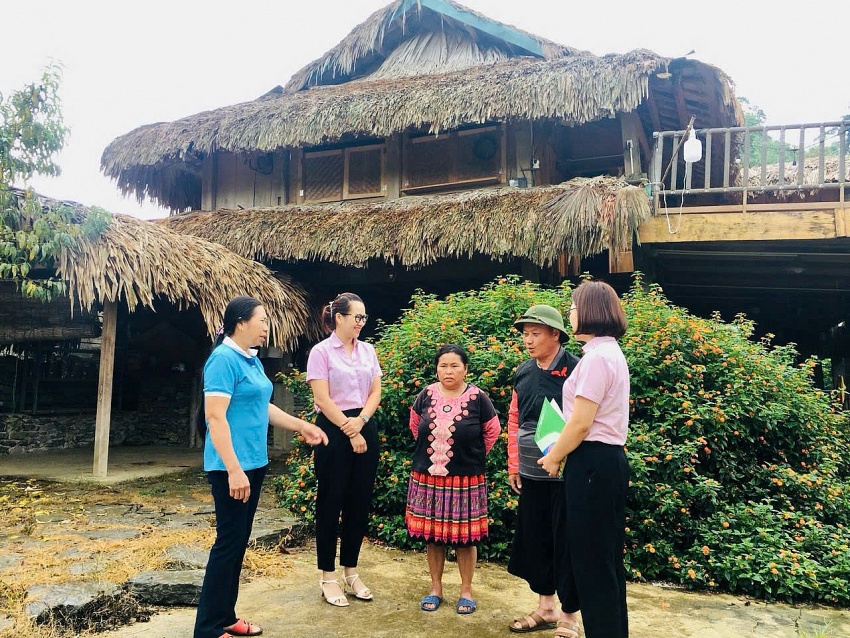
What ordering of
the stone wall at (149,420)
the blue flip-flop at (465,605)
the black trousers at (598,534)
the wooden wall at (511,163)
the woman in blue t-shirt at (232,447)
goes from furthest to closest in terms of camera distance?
the stone wall at (149,420)
the wooden wall at (511,163)
the blue flip-flop at (465,605)
the woman in blue t-shirt at (232,447)
the black trousers at (598,534)

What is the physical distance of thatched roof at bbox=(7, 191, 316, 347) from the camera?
6.66 meters

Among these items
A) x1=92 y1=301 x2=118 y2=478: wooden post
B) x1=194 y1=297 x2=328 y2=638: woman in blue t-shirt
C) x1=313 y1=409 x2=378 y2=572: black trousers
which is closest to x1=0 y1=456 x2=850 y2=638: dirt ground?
x1=313 y1=409 x2=378 y2=572: black trousers

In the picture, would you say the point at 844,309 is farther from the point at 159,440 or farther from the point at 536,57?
the point at 159,440

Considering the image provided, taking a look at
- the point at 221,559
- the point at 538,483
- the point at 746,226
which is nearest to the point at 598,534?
the point at 538,483

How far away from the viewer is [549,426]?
2803 millimetres

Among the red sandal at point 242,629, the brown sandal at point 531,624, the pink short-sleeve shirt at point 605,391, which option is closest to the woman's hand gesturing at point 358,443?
the red sandal at point 242,629

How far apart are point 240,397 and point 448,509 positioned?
49.6 inches

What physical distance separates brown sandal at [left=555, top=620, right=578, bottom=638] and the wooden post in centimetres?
564

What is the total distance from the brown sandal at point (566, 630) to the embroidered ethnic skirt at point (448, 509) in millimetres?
593

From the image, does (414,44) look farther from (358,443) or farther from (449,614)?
(449,614)

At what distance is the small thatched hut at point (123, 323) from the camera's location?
22.6 feet

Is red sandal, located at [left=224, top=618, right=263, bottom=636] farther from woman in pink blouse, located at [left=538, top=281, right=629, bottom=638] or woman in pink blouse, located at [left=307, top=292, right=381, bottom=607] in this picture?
woman in pink blouse, located at [left=538, top=281, right=629, bottom=638]

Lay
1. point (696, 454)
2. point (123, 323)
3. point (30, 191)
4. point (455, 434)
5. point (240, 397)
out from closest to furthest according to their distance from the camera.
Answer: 1. point (240, 397)
2. point (455, 434)
3. point (696, 454)
4. point (30, 191)
5. point (123, 323)

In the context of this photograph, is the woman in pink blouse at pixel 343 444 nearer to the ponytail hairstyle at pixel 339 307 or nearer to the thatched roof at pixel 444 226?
the ponytail hairstyle at pixel 339 307
